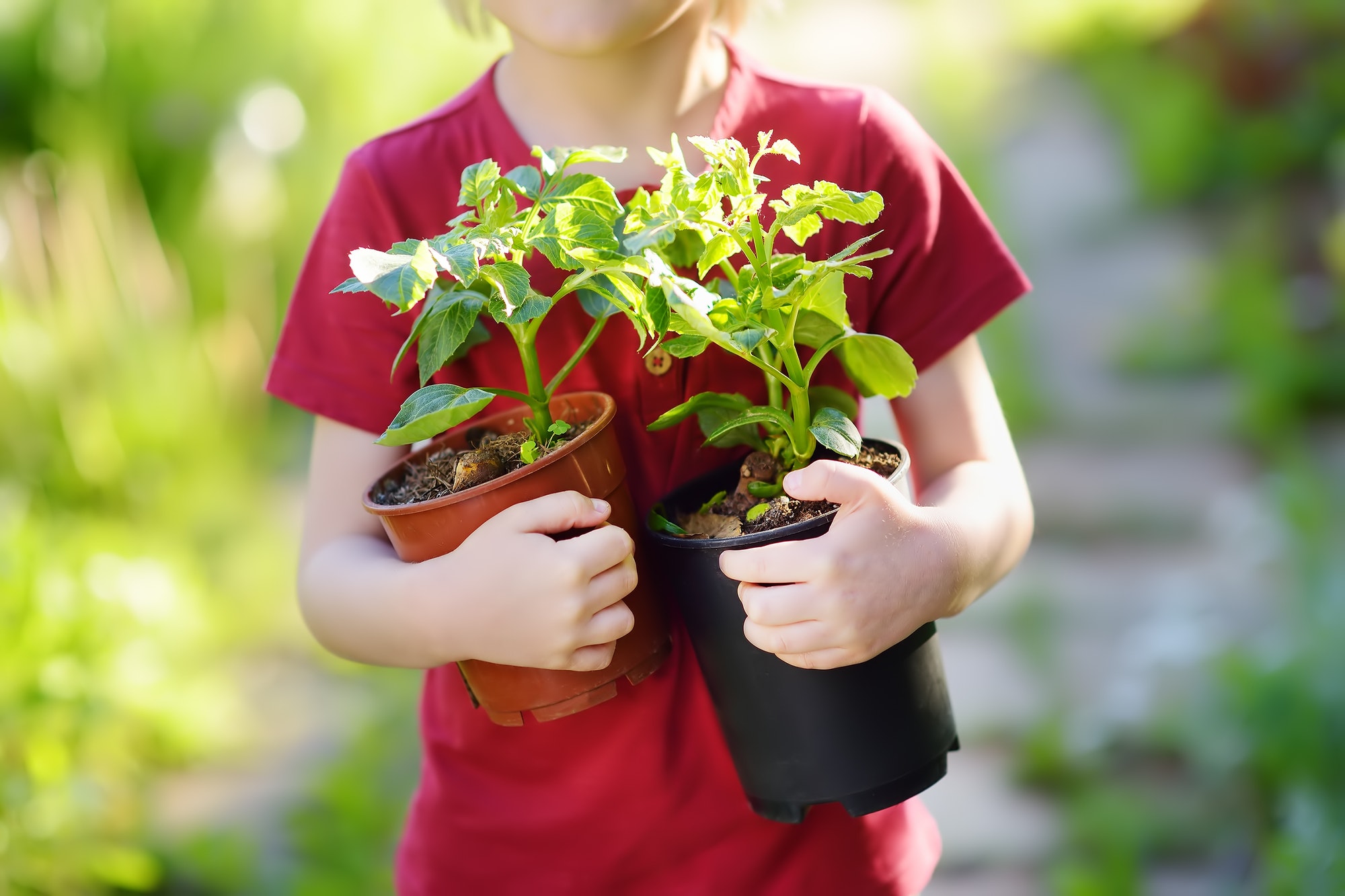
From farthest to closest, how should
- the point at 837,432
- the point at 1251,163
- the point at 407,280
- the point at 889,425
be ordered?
the point at 1251,163 < the point at 889,425 < the point at 837,432 < the point at 407,280

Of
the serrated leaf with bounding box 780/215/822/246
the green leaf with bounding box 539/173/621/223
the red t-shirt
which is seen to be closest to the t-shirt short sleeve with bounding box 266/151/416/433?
the red t-shirt

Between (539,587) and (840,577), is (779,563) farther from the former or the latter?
(539,587)

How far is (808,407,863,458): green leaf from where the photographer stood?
0.75 metres

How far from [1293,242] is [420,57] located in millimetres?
2214

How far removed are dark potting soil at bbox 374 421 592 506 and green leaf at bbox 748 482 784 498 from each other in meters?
0.12

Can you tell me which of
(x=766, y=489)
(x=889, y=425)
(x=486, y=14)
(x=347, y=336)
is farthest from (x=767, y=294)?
(x=889, y=425)

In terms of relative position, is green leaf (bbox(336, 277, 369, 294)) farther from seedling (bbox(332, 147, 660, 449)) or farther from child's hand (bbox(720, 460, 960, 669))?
child's hand (bbox(720, 460, 960, 669))

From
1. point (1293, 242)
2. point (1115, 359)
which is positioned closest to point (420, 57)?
point (1115, 359)

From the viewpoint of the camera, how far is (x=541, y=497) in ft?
2.50

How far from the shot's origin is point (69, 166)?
99.3 inches

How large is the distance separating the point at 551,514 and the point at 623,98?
14.8 inches

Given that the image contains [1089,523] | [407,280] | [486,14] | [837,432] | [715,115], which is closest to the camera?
[407,280]

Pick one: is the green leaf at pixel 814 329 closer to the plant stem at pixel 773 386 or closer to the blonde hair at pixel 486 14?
the plant stem at pixel 773 386

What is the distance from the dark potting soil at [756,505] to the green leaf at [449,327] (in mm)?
191
